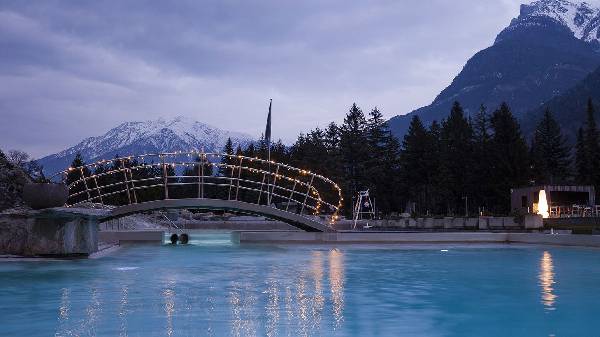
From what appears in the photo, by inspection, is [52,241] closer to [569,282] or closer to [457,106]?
[569,282]

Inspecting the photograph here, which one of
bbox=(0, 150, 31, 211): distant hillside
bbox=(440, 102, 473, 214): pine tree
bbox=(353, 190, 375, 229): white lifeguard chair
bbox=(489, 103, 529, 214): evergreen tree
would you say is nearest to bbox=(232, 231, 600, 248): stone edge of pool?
bbox=(0, 150, 31, 211): distant hillside

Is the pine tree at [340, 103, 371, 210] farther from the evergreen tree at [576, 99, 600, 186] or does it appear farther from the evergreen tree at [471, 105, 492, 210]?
the evergreen tree at [576, 99, 600, 186]

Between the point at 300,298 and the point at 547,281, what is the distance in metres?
5.57

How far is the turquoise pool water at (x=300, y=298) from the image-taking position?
746 cm

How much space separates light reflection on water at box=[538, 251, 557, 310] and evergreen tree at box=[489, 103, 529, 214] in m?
60.6

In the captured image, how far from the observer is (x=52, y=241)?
57.0 ft

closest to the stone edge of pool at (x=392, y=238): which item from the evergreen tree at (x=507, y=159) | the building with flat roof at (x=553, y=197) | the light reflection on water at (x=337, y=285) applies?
the light reflection on water at (x=337, y=285)

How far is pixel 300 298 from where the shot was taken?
9.82 m

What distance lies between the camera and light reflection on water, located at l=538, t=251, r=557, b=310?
31.5 ft

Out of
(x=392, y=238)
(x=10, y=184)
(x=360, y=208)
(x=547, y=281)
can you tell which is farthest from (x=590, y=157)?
(x=547, y=281)

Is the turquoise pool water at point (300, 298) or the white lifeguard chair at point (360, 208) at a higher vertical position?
the white lifeguard chair at point (360, 208)

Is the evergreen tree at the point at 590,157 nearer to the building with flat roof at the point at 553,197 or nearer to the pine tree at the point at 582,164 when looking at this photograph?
the pine tree at the point at 582,164

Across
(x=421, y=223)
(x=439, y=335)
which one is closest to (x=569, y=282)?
(x=439, y=335)

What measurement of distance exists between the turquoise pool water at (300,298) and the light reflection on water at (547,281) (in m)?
0.02
